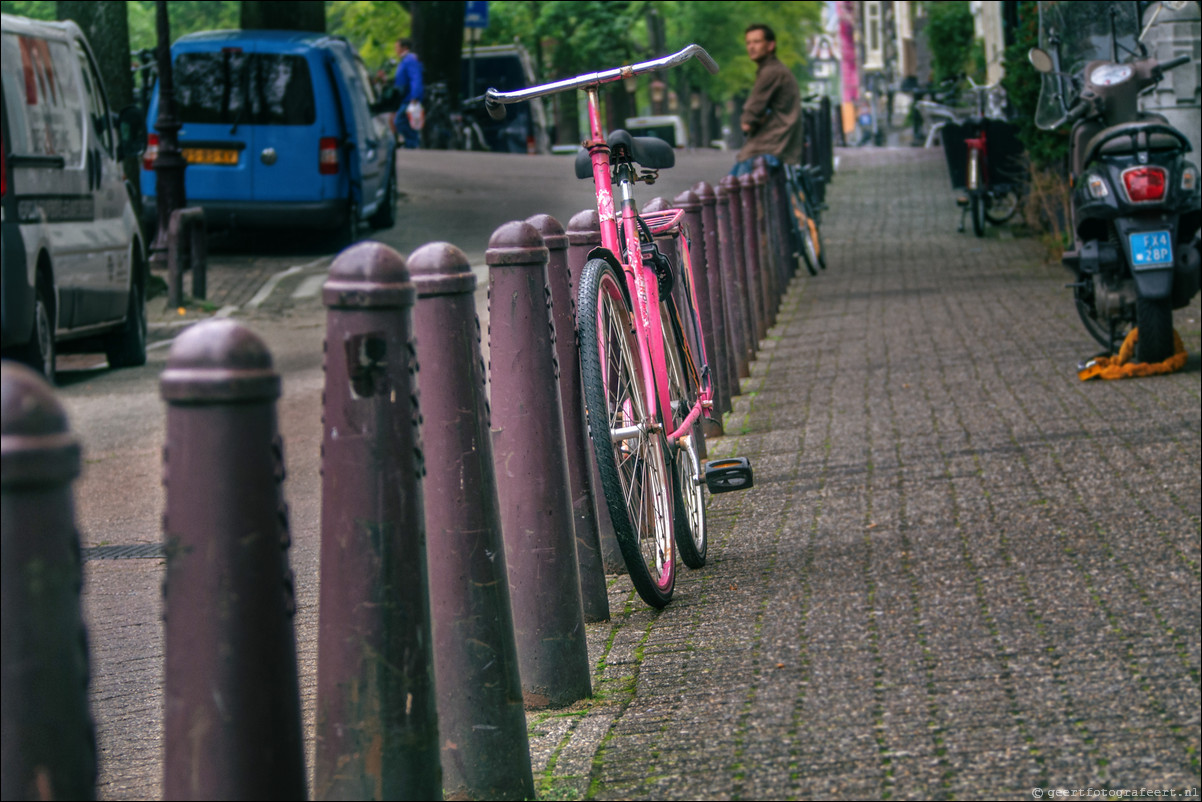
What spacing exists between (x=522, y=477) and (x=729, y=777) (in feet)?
2.85

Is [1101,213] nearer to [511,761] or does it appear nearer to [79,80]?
[511,761]

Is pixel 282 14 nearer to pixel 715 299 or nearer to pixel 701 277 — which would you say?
pixel 715 299

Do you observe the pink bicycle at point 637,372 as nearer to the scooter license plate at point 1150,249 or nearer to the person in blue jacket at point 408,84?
the scooter license plate at point 1150,249

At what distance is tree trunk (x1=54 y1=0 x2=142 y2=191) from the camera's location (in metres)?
15.6

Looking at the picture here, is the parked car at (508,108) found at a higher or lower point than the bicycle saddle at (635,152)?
higher

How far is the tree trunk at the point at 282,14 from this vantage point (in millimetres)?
19734

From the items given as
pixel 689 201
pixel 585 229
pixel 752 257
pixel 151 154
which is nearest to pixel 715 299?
pixel 689 201

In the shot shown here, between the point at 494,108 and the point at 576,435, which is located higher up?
the point at 494,108

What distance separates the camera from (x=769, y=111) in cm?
1343

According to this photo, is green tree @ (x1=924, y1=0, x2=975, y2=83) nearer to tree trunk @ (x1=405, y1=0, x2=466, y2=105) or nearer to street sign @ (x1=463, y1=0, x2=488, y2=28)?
street sign @ (x1=463, y1=0, x2=488, y2=28)

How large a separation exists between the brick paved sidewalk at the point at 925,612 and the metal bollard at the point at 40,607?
1.28m

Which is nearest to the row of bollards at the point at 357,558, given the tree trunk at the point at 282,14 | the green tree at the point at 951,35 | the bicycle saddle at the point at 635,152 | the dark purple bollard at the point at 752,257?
the bicycle saddle at the point at 635,152

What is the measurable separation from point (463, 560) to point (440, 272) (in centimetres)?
53

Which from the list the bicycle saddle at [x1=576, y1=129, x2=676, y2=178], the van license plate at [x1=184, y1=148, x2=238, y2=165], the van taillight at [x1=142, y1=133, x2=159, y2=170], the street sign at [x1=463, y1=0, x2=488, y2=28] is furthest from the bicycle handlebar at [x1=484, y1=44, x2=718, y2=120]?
the street sign at [x1=463, y1=0, x2=488, y2=28]
